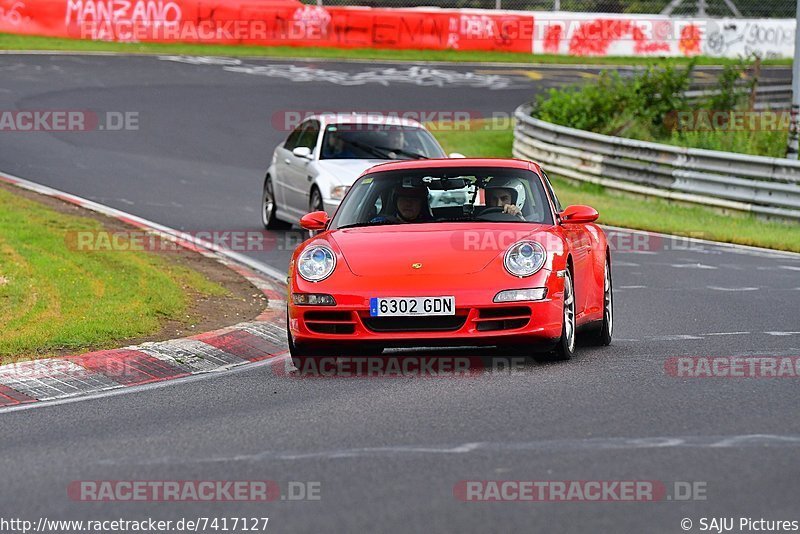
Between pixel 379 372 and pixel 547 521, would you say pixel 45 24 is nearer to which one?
pixel 379 372

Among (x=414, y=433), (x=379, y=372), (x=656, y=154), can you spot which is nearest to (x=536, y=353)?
(x=379, y=372)

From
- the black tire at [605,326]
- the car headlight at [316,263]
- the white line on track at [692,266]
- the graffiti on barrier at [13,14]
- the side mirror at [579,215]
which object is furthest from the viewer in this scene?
the graffiti on barrier at [13,14]

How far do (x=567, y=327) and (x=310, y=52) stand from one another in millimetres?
31243

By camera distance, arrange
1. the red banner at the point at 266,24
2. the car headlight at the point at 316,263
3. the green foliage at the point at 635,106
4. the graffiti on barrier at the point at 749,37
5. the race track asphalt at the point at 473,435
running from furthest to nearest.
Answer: the graffiti on barrier at the point at 749,37, the red banner at the point at 266,24, the green foliage at the point at 635,106, the car headlight at the point at 316,263, the race track asphalt at the point at 473,435

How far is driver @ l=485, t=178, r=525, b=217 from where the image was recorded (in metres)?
9.99

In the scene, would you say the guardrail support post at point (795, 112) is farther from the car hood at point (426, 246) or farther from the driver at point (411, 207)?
the car hood at point (426, 246)

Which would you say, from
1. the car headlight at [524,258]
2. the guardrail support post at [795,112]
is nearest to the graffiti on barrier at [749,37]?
the guardrail support post at [795,112]

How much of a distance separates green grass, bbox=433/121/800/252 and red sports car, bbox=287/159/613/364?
856cm

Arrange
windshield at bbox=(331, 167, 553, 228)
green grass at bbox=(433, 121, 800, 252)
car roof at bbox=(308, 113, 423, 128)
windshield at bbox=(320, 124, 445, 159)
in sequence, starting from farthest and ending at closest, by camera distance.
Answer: green grass at bbox=(433, 121, 800, 252) < car roof at bbox=(308, 113, 423, 128) < windshield at bbox=(320, 124, 445, 159) < windshield at bbox=(331, 167, 553, 228)

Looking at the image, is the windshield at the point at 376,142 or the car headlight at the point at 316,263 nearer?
the car headlight at the point at 316,263

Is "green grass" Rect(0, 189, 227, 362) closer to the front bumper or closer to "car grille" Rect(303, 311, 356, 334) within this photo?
"car grille" Rect(303, 311, 356, 334)

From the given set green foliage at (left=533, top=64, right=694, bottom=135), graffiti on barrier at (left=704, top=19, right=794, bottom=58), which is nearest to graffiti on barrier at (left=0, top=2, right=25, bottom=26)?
green foliage at (left=533, top=64, right=694, bottom=135)

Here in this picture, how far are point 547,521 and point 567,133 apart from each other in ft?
66.0

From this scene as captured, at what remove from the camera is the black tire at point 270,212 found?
740 inches
